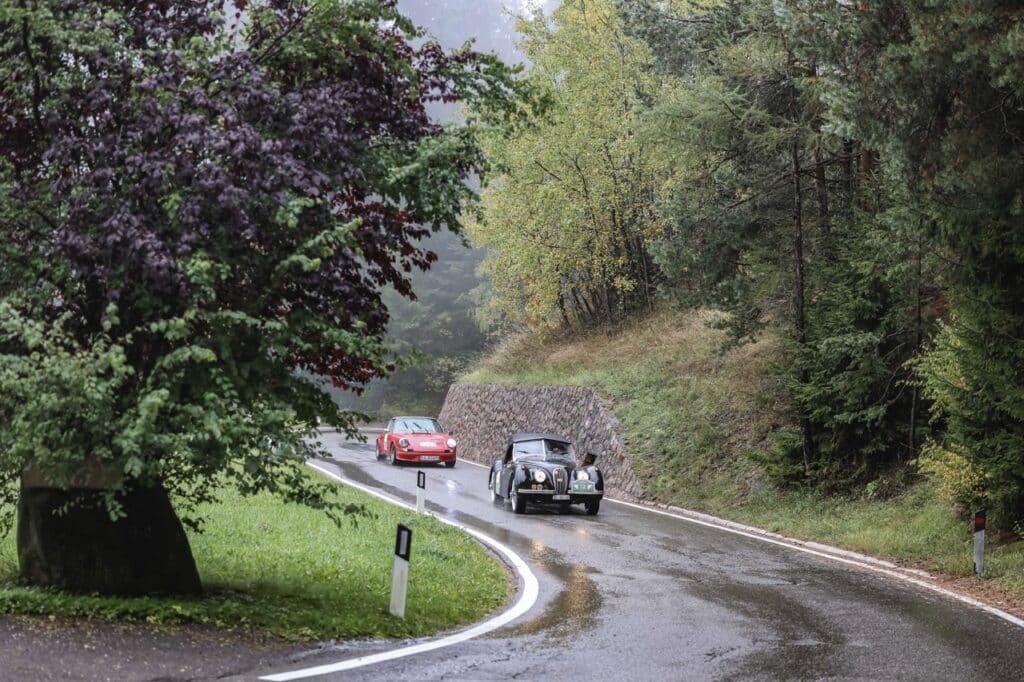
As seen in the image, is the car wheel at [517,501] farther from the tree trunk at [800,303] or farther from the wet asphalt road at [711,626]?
the tree trunk at [800,303]

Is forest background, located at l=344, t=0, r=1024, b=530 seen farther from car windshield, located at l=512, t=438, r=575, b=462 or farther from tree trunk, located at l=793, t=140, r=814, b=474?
car windshield, located at l=512, t=438, r=575, b=462

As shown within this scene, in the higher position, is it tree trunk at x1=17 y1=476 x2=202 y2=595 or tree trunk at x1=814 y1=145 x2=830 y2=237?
tree trunk at x1=814 y1=145 x2=830 y2=237

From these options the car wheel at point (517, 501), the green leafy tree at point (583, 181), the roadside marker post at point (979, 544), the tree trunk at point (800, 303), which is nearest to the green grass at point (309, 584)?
the car wheel at point (517, 501)

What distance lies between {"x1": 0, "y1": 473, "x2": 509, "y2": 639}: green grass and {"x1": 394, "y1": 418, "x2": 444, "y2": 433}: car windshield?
51.4ft

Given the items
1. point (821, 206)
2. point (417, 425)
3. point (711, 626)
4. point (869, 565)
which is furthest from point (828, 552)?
point (417, 425)

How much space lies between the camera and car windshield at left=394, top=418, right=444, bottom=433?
3238 cm

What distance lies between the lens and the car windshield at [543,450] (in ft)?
67.7

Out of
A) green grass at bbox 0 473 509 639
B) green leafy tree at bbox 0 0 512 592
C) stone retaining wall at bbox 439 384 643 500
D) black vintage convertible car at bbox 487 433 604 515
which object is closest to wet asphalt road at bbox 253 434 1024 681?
green grass at bbox 0 473 509 639

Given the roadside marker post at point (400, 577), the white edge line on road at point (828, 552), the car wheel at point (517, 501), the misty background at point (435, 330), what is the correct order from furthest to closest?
the misty background at point (435, 330)
the car wheel at point (517, 501)
the white edge line on road at point (828, 552)
the roadside marker post at point (400, 577)

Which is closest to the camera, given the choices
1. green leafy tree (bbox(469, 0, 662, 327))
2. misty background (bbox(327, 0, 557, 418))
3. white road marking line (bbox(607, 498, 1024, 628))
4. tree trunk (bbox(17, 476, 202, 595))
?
tree trunk (bbox(17, 476, 202, 595))

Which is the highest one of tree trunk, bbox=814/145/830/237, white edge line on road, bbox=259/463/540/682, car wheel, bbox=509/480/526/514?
tree trunk, bbox=814/145/830/237

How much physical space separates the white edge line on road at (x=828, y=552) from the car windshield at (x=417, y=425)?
1036 cm

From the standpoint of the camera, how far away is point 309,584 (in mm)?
10258

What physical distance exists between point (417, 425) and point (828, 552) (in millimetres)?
18788
